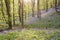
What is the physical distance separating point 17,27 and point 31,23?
375 mm

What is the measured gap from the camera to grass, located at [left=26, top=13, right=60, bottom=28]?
13.4 ft

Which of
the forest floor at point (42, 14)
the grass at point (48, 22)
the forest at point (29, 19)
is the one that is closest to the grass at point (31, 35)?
the forest at point (29, 19)

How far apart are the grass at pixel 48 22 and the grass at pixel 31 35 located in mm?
165

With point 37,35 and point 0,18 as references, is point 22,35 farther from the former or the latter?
point 0,18

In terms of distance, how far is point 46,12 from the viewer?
4.26m

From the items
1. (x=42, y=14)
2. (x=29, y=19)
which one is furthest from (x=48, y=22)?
(x=29, y=19)

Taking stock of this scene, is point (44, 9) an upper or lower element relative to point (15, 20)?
upper

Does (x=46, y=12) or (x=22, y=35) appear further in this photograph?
(x=46, y=12)

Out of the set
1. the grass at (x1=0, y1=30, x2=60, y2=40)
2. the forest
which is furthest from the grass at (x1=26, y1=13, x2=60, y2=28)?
the grass at (x1=0, y1=30, x2=60, y2=40)

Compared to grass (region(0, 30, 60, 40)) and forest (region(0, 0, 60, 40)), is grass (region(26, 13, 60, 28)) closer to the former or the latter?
forest (region(0, 0, 60, 40))

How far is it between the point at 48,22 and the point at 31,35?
1.89 feet

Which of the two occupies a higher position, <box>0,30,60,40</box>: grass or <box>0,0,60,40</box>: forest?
<box>0,0,60,40</box>: forest

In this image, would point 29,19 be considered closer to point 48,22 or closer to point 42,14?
point 42,14

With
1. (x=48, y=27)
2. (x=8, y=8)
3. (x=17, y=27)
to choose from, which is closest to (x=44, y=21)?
(x=48, y=27)
